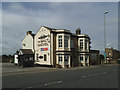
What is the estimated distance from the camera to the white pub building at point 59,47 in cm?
2905

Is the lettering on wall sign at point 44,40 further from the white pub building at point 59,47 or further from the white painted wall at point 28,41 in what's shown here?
the white painted wall at point 28,41

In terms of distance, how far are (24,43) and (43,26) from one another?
976 cm

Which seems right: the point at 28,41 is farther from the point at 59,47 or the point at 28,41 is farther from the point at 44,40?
the point at 59,47

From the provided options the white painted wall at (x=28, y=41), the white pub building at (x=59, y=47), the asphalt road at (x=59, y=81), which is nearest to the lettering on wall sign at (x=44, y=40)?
the white pub building at (x=59, y=47)

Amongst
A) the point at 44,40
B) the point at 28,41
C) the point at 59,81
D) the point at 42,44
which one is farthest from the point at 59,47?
the point at 59,81

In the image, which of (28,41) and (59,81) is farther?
(28,41)

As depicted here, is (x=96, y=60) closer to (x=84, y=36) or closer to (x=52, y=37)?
(x=84, y=36)

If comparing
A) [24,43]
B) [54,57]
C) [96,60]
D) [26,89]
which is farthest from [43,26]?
[26,89]

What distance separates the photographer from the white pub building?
29.0m

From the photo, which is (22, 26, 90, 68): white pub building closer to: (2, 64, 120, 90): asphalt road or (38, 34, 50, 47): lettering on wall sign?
(38, 34, 50, 47): lettering on wall sign

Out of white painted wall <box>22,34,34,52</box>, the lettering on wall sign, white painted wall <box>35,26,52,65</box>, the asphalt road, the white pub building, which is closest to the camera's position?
the asphalt road

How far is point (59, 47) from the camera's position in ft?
95.8

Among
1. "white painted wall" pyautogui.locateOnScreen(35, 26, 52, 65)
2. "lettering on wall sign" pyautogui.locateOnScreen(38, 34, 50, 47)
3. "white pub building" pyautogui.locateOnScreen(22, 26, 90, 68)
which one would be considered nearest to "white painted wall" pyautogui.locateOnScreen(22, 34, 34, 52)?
"white pub building" pyautogui.locateOnScreen(22, 26, 90, 68)

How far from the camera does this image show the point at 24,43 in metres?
38.3
